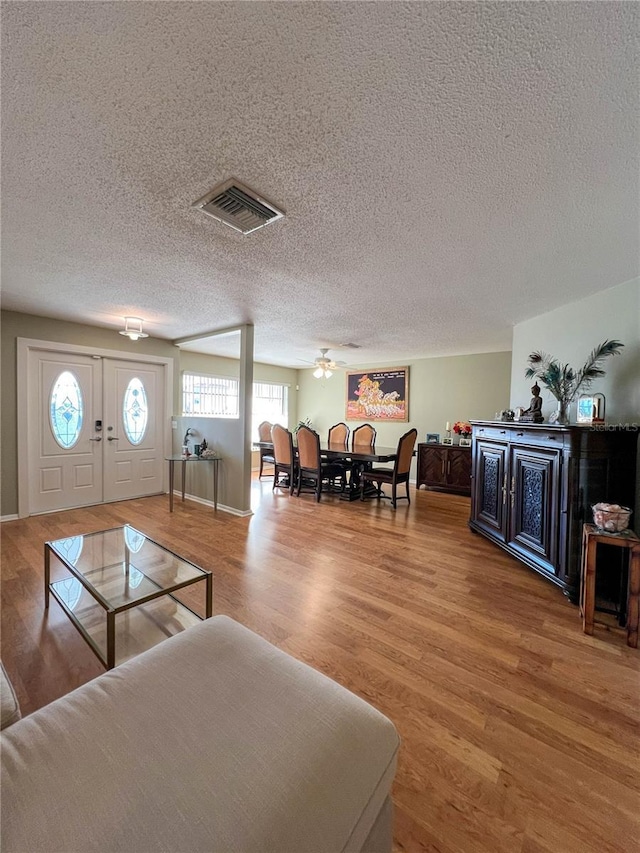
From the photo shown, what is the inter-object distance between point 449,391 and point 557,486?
13.6 ft

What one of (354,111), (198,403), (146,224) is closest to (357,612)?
(354,111)

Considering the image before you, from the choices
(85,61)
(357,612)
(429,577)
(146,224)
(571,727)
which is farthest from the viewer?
(429,577)

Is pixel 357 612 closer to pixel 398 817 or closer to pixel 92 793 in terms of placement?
pixel 398 817

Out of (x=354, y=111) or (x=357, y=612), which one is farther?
(x=357, y=612)

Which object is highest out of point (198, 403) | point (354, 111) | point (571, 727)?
point (354, 111)

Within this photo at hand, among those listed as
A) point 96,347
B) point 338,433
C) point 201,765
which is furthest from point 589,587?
point 96,347

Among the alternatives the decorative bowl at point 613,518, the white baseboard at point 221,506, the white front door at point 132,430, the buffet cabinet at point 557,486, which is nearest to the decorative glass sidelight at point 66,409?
the white front door at point 132,430

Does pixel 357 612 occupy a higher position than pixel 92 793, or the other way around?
pixel 92 793

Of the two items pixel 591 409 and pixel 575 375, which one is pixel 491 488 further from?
pixel 575 375

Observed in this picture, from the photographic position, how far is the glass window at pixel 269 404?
26.5 ft

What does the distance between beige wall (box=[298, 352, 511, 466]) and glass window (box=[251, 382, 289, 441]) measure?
1.46m

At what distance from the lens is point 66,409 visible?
4520 millimetres

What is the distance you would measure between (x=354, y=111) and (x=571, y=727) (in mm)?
2595

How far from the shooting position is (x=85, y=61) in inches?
43.0
